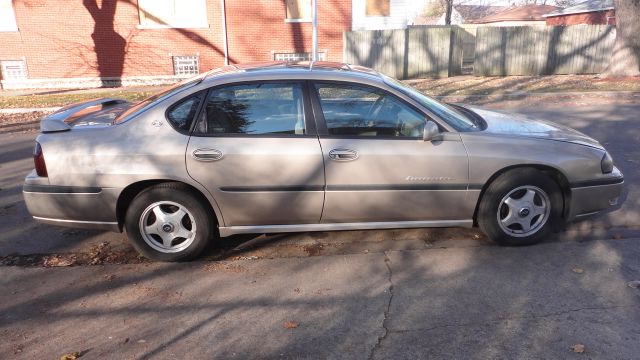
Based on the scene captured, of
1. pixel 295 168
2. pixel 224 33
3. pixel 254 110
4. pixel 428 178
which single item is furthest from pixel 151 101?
pixel 224 33

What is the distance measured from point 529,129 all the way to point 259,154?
7.85 ft

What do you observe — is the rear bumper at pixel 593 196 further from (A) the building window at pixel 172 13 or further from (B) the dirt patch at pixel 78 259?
(A) the building window at pixel 172 13

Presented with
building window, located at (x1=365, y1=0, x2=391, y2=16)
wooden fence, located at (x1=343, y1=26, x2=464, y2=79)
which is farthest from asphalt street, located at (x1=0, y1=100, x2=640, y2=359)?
building window, located at (x1=365, y1=0, x2=391, y2=16)

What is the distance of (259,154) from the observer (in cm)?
395

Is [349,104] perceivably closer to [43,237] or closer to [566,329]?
[566,329]

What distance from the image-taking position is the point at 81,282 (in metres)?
3.89

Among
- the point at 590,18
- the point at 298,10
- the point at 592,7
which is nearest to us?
the point at 298,10

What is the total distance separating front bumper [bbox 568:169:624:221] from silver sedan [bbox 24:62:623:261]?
0.02 meters

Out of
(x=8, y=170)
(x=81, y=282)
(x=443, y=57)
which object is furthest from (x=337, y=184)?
(x=443, y=57)

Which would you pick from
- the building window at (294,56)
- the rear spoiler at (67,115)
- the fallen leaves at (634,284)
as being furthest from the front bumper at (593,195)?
the building window at (294,56)

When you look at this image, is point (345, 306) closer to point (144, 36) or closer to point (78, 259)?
point (78, 259)

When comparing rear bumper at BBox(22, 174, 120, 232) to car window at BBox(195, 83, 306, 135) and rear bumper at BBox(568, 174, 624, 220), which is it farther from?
rear bumper at BBox(568, 174, 624, 220)

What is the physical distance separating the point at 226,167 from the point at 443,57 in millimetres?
16837

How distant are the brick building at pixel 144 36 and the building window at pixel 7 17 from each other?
3 centimetres
